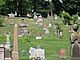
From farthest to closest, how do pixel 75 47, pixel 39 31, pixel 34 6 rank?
pixel 34 6 → pixel 39 31 → pixel 75 47

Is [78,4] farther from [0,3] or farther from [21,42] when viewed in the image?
[21,42]

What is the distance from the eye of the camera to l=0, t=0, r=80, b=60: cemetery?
19.8 m

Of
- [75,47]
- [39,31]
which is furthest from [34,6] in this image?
[75,47]

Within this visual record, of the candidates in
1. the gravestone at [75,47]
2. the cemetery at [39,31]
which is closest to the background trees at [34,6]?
the cemetery at [39,31]

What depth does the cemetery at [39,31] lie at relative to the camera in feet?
64.8

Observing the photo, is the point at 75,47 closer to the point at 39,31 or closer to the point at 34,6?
the point at 39,31

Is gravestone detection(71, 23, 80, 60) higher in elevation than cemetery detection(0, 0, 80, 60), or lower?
higher

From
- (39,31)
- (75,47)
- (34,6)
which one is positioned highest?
(75,47)

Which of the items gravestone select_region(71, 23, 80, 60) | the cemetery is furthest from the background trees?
gravestone select_region(71, 23, 80, 60)

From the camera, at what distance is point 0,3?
61906mm

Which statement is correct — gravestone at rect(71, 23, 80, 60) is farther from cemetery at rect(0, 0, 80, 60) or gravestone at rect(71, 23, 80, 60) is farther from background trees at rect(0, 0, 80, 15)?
background trees at rect(0, 0, 80, 15)

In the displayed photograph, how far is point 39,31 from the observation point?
3625cm

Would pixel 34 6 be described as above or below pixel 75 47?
below

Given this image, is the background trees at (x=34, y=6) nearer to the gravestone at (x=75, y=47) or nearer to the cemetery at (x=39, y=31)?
the cemetery at (x=39, y=31)
